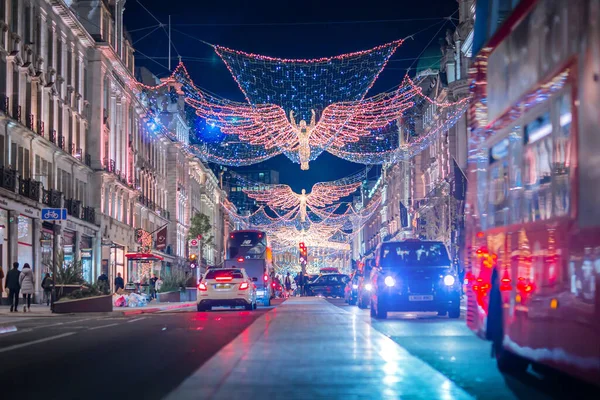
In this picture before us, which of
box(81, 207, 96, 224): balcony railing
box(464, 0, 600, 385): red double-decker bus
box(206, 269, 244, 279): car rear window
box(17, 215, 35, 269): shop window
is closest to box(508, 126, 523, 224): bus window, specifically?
box(464, 0, 600, 385): red double-decker bus

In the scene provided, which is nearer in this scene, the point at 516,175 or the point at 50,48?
the point at 516,175

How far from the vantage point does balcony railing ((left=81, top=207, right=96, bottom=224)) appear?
55.1 m

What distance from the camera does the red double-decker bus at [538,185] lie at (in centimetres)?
700

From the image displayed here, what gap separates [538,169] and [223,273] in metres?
25.9

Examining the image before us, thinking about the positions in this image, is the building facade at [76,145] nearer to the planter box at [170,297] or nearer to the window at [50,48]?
the window at [50,48]

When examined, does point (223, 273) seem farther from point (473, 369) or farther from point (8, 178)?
point (473, 369)

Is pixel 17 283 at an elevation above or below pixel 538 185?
below

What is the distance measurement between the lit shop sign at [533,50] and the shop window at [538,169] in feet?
1.30

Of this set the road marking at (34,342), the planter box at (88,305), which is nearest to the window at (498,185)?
the road marking at (34,342)

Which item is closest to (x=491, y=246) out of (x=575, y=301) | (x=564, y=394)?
(x=564, y=394)

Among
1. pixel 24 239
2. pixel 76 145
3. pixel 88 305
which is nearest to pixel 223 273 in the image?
pixel 88 305

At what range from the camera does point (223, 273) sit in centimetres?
3381

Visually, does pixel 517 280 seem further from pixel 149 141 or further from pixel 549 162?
pixel 149 141

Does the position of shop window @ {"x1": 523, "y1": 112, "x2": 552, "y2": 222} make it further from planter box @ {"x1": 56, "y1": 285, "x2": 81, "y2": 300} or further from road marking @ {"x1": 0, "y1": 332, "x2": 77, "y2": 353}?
planter box @ {"x1": 56, "y1": 285, "x2": 81, "y2": 300}
